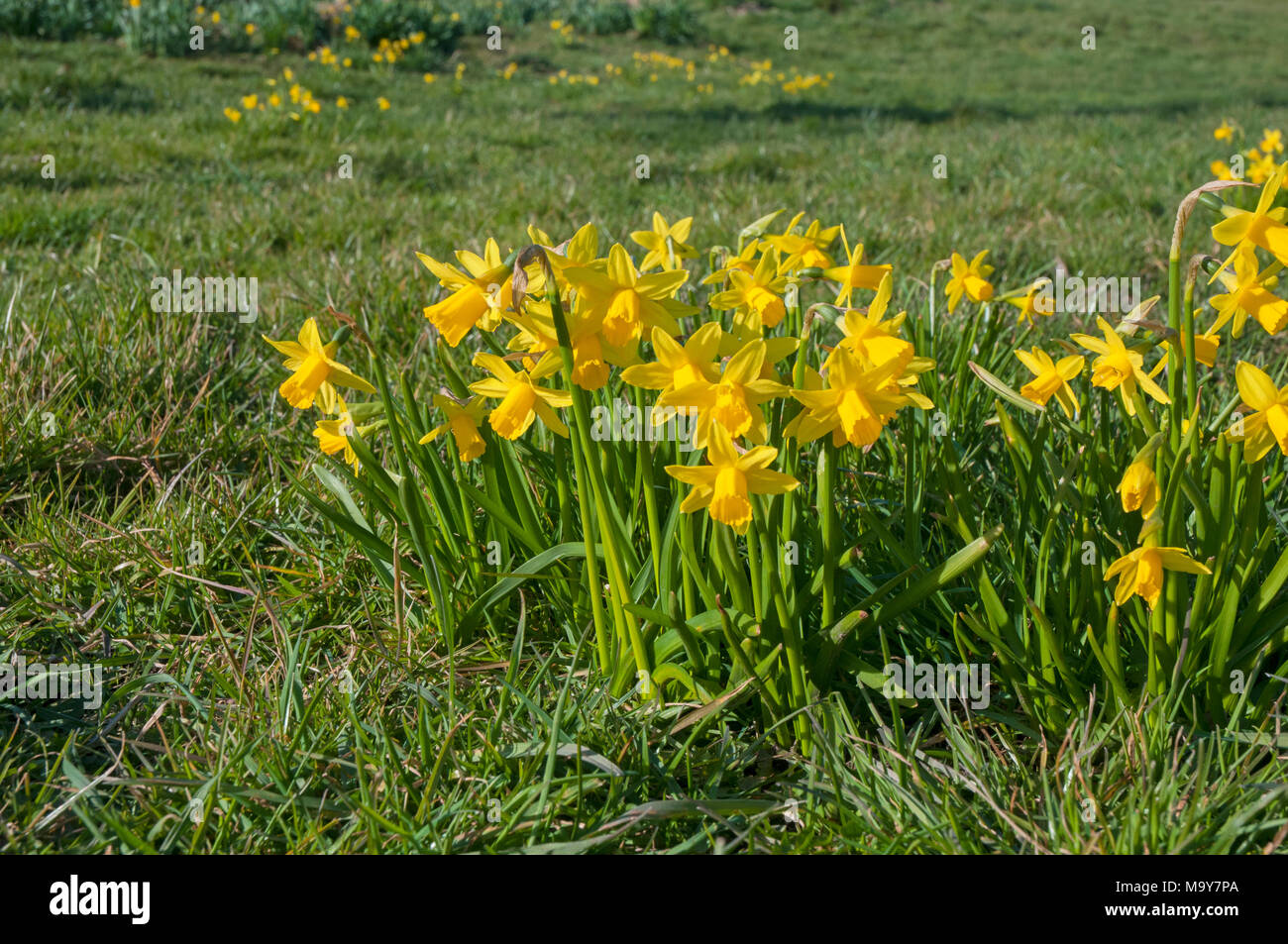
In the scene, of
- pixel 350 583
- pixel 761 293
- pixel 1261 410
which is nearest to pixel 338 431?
pixel 350 583

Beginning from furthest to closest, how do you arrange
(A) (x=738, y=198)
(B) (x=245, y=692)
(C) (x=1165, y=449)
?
(A) (x=738, y=198) → (B) (x=245, y=692) → (C) (x=1165, y=449)

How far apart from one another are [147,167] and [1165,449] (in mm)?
5779

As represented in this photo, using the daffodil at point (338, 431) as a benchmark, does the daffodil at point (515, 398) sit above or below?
above

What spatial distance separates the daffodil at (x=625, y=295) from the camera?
4.30 ft

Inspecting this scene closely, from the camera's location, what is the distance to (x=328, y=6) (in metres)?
11.8

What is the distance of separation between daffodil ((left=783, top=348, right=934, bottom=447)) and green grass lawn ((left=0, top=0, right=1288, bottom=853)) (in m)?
0.56

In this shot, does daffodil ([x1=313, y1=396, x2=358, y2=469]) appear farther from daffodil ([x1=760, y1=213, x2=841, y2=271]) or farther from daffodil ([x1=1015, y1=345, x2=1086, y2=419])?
daffodil ([x1=1015, y1=345, x2=1086, y2=419])

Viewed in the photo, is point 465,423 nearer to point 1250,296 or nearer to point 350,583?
point 350,583

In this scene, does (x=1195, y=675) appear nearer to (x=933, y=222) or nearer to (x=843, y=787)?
(x=843, y=787)
